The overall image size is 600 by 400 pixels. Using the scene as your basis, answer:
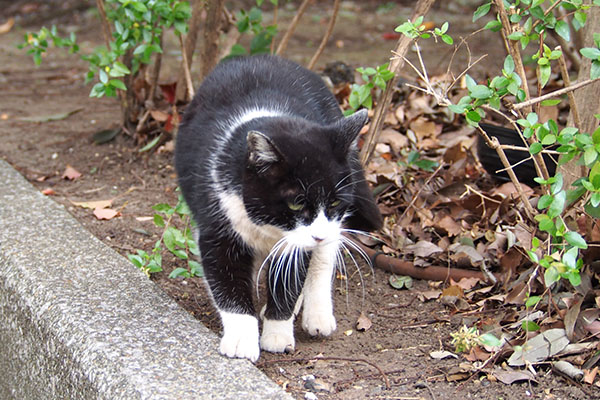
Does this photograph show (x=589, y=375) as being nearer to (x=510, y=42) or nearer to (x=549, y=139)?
(x=549, y=139)

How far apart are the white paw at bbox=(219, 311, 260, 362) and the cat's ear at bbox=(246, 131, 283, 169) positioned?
480 mm

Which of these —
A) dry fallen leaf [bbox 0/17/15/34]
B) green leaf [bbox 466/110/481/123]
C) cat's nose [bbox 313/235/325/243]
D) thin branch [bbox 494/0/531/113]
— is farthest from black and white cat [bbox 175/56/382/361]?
dry fallen leaf [bbox 0/17/15/34]

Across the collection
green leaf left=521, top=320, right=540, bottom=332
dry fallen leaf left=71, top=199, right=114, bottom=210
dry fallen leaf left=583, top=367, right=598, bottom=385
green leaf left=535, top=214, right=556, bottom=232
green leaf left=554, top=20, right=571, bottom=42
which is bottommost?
dry fallen leaf left=71, top=199, right=114, bottom=210

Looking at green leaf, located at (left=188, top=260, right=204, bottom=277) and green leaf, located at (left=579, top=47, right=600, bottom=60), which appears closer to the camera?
green leaf, located at (left=579, top=47, right=600, bottom=60)

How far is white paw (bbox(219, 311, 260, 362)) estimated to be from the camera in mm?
2102

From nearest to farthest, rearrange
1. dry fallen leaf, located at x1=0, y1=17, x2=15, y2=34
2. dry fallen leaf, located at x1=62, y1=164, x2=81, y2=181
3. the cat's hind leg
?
the cat's hind leg, dry fallen leaf, located at x1=62, y1=164, x2=81, y2=181, dry fallen leaf, located at x1=0, y1=17, x2=15, y2=34

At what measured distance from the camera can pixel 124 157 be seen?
397 cm

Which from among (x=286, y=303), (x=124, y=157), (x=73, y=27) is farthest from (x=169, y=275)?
(x=73, y=27)

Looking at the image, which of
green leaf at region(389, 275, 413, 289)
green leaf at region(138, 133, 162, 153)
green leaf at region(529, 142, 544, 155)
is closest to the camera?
green leaf at region(529, 142, 544, 155)

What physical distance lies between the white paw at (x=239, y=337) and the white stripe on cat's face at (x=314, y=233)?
287 millimetres

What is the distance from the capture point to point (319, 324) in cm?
243

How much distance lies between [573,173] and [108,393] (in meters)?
1.69

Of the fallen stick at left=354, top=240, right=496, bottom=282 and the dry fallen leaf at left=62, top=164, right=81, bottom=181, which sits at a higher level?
the fallen stick at left=354, top=240, right=496, bottom=282

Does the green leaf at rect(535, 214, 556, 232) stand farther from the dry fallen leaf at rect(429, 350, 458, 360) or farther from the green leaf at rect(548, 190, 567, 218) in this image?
the dry fallen leaf at rect(429, 350, 458, 360)
